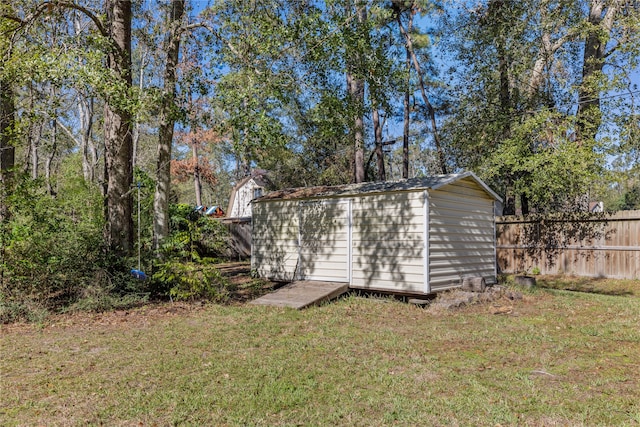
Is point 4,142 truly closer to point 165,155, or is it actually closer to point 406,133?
point 165,155

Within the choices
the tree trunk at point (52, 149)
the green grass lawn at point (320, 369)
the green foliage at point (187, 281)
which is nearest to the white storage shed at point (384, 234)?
the green grass lawn at point (320, 369)

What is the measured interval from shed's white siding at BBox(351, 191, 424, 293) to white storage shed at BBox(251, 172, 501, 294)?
0.02 meters

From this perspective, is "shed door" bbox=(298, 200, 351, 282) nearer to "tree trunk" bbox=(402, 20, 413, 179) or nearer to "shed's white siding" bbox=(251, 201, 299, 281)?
"shed's white siding" bbox=(251, 201, 299, 281)

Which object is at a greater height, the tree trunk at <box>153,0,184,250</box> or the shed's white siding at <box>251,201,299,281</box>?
the tree trunk at <box>153,0,184,250</box>

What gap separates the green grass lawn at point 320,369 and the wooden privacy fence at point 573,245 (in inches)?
172

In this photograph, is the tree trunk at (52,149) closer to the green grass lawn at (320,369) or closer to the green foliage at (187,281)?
the green foliage at (187,281)

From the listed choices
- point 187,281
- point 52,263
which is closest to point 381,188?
point 187,281

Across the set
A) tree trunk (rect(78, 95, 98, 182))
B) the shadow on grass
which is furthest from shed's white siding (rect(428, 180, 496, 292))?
tree trunk (rect(78, 95, 98, 182))

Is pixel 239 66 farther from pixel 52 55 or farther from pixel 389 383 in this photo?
pixel 389 383

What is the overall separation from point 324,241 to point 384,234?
4.92 feet

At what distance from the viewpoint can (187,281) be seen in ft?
24.4

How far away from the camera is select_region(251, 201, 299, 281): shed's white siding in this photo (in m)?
9.63

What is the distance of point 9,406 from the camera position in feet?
10.6

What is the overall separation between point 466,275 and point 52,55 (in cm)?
829
